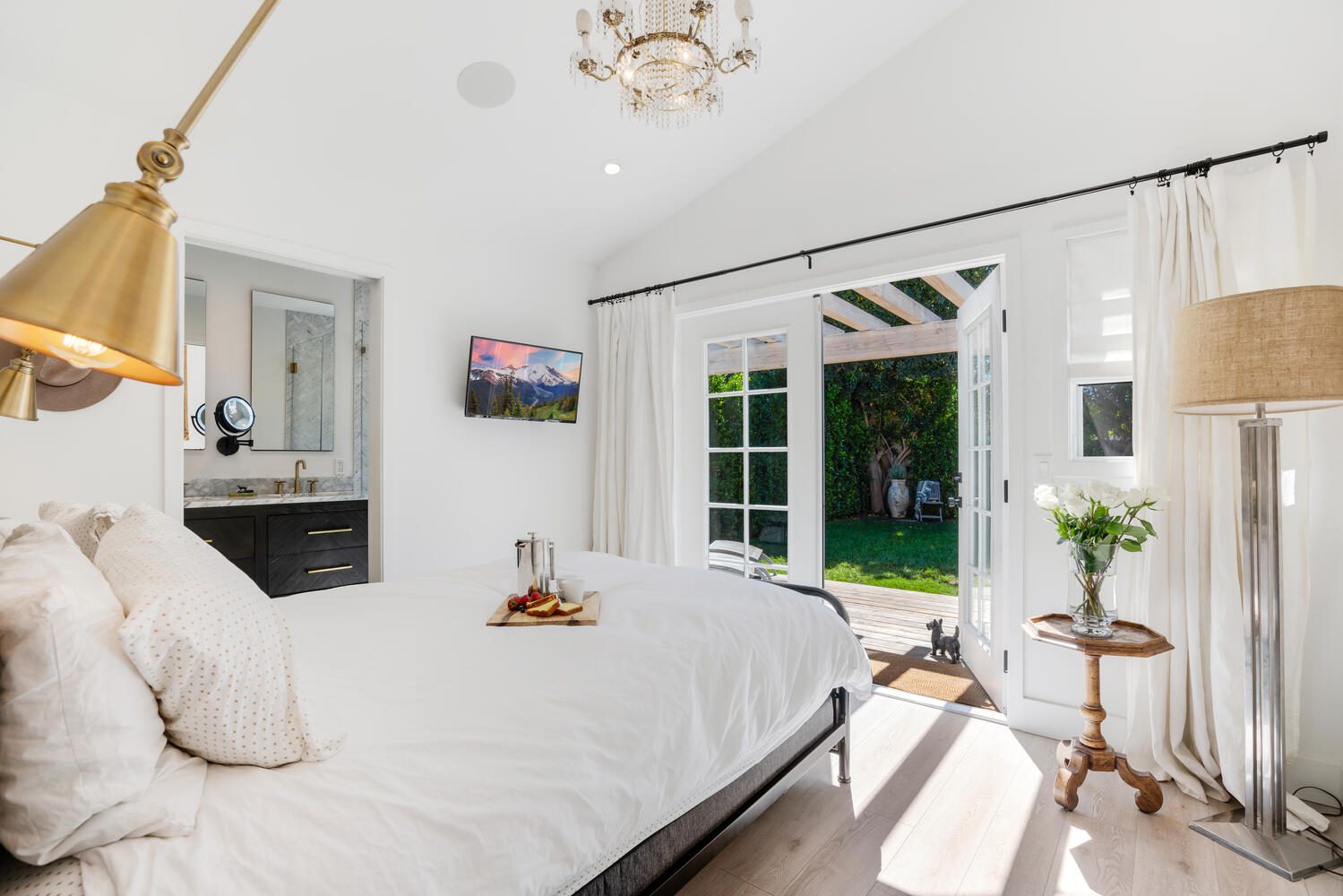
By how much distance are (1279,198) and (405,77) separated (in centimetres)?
332

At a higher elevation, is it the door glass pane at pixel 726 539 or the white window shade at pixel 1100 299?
the white window shade at pixel 1100 299

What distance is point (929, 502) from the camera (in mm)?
7180

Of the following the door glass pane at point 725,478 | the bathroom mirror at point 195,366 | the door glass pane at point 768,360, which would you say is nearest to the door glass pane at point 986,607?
the door glass pane at point 725,478

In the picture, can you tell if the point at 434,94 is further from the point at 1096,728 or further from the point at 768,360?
the point at 1096,728

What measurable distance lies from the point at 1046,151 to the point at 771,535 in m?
2.36

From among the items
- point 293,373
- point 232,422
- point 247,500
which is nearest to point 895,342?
point 293,373

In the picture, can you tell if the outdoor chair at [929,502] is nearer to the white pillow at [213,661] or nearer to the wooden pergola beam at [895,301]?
the wooden pergola beam at [895,301]

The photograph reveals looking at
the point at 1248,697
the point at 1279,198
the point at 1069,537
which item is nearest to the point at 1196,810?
the point at 1248,697

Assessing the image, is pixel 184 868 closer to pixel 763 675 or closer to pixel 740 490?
pixel 763 675

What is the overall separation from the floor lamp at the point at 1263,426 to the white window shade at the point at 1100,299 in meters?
0.64

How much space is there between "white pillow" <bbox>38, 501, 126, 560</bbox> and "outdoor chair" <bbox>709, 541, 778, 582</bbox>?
9.69ft

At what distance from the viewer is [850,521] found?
763 centimetres

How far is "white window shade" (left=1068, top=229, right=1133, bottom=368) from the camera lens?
8.52ft

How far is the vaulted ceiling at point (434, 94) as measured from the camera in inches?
90.0
